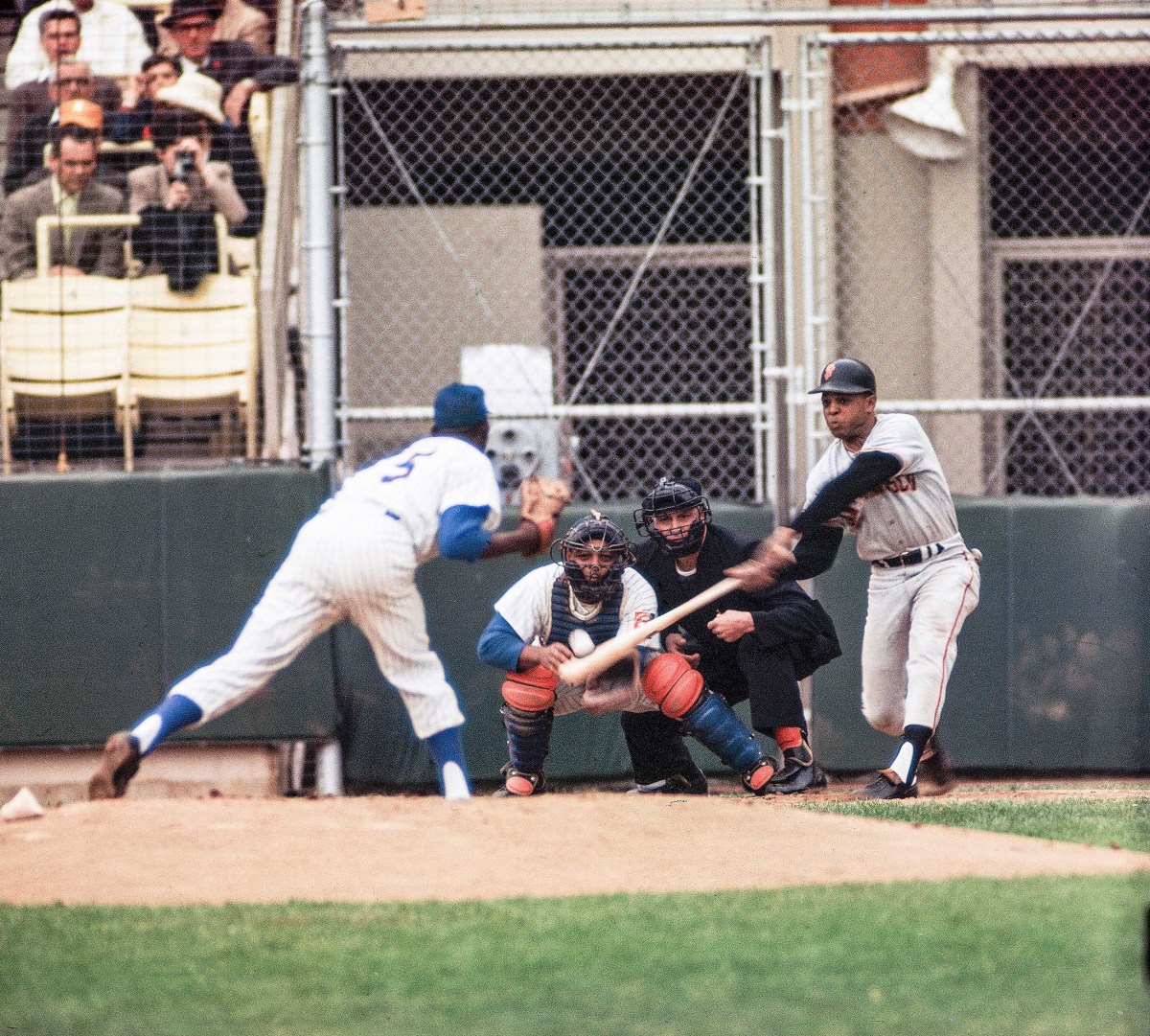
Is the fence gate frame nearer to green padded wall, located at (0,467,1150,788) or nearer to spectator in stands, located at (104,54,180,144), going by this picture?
green padded wall, located at (0,467,1150,788)

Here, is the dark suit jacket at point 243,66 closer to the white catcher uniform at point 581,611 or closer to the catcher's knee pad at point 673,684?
the white catcher uniform at point 581,611

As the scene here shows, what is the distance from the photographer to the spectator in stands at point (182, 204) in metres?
8.31

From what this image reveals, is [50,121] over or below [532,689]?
over

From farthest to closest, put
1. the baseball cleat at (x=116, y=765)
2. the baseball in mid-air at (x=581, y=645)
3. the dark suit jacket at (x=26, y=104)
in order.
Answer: the dark suit jacket at (x=26, y=104), the baseball in mid-air at (x=581, y=645), the baseball cleat at (x=116, y=765)

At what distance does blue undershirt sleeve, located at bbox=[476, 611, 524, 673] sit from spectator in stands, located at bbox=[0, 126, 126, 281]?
3364mm

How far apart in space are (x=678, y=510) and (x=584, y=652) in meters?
0.74

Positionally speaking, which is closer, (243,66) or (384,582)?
(384,582)

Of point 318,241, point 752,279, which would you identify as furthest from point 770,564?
point 318,241

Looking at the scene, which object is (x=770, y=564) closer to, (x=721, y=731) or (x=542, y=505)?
(x=721, y=731)

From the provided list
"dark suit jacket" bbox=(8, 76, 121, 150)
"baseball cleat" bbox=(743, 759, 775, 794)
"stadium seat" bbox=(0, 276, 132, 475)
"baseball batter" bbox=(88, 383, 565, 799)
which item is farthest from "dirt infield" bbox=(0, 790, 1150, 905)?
"dark suit jacket" bbox=(8, 76, 121, 150)

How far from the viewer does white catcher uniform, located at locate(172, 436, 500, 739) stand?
5.95 metres

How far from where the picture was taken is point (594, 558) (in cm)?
652

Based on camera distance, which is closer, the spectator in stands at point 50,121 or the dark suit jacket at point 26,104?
the spectator in stands at point 50,121

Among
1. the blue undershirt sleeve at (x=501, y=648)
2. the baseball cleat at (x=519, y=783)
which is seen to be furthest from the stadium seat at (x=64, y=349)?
the baseball cleat at (x=519, y=783)
